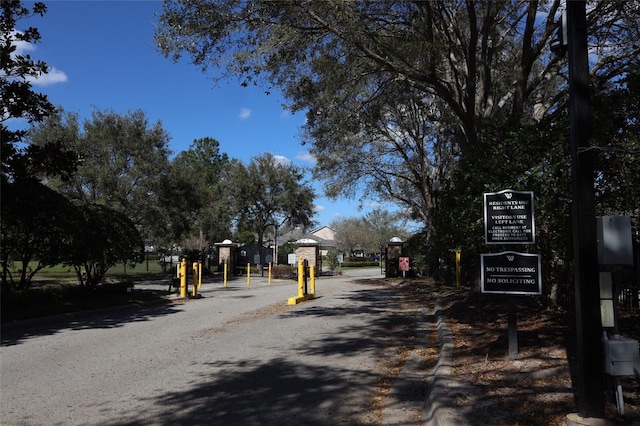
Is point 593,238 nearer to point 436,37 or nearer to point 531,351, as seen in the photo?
point 531,351

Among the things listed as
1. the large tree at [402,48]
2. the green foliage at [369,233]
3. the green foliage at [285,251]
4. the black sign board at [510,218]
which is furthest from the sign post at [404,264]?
the green foliage at [369,233]

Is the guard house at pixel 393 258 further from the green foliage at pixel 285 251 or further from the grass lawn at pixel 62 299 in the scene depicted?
the green foliage at pixel 285 251

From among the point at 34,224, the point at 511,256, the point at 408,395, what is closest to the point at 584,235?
the point at 511,256

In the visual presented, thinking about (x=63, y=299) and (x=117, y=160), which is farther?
(x=117, y=160)

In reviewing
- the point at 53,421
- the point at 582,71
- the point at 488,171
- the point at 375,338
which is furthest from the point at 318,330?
the point at 582,71

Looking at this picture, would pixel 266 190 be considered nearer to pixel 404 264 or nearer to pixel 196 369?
pixel 404 264

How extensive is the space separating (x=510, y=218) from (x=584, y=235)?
250cm

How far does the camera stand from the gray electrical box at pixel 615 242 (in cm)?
439

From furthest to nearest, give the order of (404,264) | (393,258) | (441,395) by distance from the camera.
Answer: (393,258)
(404,264)
(441,395)

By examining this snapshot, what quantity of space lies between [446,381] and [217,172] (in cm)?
7384

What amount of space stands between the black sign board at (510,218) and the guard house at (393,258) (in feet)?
80.2

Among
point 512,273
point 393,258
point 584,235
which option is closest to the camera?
point 584,235

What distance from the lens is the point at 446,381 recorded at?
598 cm

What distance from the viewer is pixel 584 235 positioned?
4.41 m
